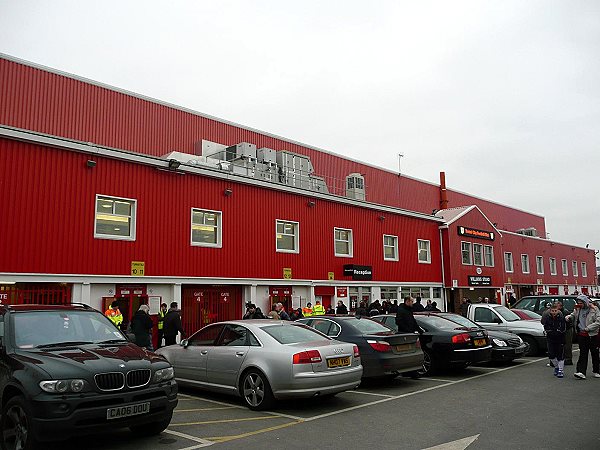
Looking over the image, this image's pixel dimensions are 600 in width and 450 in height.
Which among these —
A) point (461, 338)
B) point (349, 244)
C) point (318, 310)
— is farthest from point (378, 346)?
point (349, 244)

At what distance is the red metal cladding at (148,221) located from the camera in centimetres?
1337

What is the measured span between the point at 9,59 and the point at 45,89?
153 cm

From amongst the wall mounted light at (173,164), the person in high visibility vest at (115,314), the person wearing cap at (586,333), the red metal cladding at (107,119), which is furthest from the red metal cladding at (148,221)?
the person wearing cap at (586,333)

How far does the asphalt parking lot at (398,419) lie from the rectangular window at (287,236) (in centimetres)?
1005

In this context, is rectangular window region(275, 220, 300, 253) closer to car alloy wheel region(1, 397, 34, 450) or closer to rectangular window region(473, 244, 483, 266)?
car alloy wheel region(1, 397, 34, 450)

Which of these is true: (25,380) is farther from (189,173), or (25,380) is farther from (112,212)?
(189,173)

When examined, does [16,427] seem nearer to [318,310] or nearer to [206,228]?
[206,228]

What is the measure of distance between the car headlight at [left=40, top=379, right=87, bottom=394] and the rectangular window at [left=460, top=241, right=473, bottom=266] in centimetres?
2903

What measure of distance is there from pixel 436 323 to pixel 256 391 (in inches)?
214

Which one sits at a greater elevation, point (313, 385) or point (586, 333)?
point (586, 333)

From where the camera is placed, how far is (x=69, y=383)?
5.41 meters

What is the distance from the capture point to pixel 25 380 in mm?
5438

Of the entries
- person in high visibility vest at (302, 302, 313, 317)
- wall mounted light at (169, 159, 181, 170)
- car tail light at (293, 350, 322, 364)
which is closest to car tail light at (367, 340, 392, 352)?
car tail light at (293, 350, 322, 364)

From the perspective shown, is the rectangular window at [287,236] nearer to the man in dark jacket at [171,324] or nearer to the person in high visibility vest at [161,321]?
the person in high visibility vest at [161,321]
